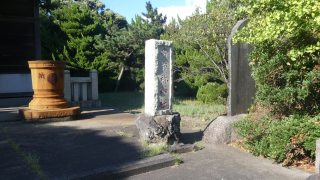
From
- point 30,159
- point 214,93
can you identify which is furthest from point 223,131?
point 214,93

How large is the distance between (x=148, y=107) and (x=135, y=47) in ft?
33.9

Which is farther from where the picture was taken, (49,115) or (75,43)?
(75,43)

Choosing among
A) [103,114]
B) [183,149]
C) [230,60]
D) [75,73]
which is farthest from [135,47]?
[183,149]

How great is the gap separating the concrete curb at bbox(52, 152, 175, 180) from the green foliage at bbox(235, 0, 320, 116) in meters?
2.00

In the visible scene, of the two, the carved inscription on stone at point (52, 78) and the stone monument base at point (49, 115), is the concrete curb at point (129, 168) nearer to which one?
the stone monument base at point (49, 115)

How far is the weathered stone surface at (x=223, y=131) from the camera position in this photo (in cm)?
498

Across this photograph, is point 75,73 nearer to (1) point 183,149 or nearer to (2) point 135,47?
(2) point 135,47

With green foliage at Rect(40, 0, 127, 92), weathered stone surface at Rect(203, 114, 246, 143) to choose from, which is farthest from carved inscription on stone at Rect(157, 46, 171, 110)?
green foliage at Rect(40, 0, 127, 92)

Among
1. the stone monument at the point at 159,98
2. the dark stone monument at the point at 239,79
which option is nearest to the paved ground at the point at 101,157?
the stone monument at the point at 159,98

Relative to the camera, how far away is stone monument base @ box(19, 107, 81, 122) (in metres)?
6.04

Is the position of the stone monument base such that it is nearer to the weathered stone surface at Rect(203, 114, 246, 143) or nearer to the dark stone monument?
the weathered stone surface at Rect(203, 114, 246, 143)

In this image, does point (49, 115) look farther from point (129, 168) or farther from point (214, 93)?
point (214, 93)

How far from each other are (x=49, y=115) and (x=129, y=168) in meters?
3.51

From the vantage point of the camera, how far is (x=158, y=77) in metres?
4.40
